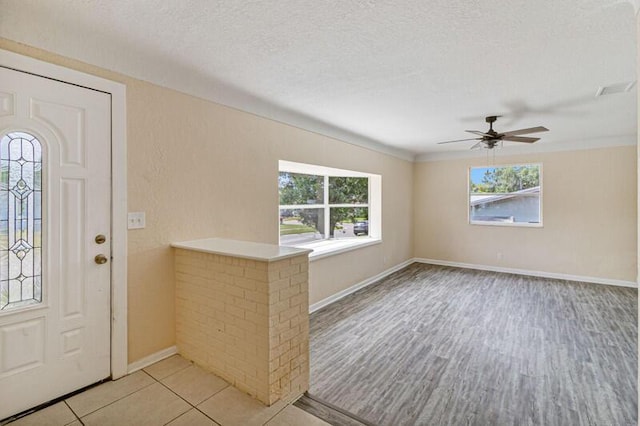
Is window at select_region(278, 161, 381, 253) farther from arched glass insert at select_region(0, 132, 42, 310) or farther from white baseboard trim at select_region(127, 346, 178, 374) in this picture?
arched glass insert at select_region(0, 132, 42, 310)

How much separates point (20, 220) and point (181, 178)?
102cm

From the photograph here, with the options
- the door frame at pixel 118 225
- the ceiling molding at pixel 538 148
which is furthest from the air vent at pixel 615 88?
the door frame at pixel 118 225

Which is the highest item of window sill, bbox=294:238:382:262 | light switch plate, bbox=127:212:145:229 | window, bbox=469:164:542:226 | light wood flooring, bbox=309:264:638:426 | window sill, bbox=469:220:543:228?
window, bbox=469:164:542:226

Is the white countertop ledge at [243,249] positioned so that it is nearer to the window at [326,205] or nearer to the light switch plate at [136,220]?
the light switch plate at [136,220]

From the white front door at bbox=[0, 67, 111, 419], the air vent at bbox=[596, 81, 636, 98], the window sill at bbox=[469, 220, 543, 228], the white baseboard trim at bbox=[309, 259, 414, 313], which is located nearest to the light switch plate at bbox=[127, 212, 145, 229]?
the white front door at bbox=[0, 67, 111, 419]

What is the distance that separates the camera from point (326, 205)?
16.5ft

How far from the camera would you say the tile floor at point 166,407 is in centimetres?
180

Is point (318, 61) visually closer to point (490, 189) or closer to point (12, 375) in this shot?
point (12, 375)

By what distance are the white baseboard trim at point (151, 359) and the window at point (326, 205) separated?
1.93m

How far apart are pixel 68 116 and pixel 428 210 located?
6370mm


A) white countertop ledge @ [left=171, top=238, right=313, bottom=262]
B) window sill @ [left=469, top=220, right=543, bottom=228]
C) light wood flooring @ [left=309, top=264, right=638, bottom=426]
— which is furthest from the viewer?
window sill @ [left=469, top=220, right=543, bottom=228]

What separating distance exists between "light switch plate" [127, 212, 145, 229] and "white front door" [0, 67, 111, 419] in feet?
0.44

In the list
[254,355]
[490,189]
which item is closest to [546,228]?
[490,189]

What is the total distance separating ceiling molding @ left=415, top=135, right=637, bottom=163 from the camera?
5.04 metres
